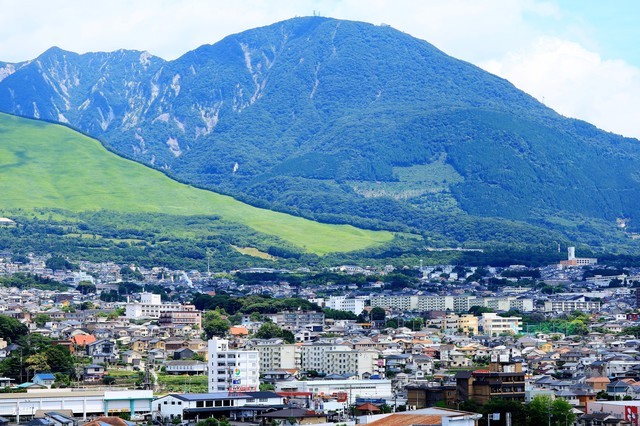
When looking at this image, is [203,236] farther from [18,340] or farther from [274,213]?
[18,340]

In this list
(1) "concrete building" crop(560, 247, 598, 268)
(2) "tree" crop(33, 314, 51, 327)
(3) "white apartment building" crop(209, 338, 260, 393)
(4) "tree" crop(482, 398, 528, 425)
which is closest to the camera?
(4) "tree" crop(482, 398, 528, 425)

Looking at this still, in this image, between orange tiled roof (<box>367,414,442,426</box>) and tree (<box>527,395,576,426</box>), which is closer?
orange tiled roof (<box>367,414,442,426</box>)

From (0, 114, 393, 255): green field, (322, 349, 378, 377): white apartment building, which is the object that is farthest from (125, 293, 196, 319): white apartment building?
(0, 114, 393, 255): green field

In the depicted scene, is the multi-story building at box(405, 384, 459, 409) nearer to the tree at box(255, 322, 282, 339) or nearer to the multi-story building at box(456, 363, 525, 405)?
the multi-story building at box(456, 363, 525, 405)

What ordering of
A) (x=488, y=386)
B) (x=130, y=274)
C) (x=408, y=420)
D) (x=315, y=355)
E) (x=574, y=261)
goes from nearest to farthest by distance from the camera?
(x=408, y=420), (x=488, y=386), (x=315, y=355), (x=130, y=274), (x=574, y=261)

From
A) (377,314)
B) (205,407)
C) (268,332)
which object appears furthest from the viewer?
(377,314)

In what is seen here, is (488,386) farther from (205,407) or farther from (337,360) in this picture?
(337,360)

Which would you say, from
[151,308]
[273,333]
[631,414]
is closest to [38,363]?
[273,333]
